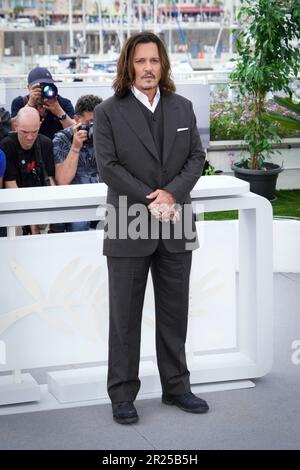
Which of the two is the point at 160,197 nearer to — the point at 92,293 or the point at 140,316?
the point at 140,316

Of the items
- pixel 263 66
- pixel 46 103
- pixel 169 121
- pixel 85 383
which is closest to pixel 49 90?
pixel 46 103

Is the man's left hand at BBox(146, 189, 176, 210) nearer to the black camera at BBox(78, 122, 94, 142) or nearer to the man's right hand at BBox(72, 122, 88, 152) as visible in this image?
the man's right hand at BBox(72, 122, 88, 152)

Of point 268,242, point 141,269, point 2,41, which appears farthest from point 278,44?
point 2,41

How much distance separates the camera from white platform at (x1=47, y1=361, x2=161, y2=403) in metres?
4.81

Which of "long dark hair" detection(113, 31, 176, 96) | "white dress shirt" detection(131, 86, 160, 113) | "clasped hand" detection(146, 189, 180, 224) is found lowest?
"clasped hand" detection(146, 189, 180, 224)

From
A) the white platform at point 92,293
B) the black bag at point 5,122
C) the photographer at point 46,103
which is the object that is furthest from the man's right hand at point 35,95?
the white platform at point 92,293

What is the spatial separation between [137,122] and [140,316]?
2.97ft

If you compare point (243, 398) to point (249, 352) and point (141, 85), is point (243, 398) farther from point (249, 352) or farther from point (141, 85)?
point (141, 85)

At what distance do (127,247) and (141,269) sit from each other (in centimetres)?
13

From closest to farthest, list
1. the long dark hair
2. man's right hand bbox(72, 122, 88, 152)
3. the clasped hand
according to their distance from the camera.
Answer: the clasped hand < the long dark hair < man's right hand bbox(72, 122, 88, 152)

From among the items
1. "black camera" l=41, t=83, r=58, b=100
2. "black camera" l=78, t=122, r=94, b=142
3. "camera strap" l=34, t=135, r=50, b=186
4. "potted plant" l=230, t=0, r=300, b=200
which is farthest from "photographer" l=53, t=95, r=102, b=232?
"potted plant" l=230, t=0, r=300, b=200

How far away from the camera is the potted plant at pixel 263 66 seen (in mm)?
9719

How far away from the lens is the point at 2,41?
65.9 m

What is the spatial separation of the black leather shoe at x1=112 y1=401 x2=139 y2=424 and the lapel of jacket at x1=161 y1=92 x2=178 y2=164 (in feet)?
3.77
